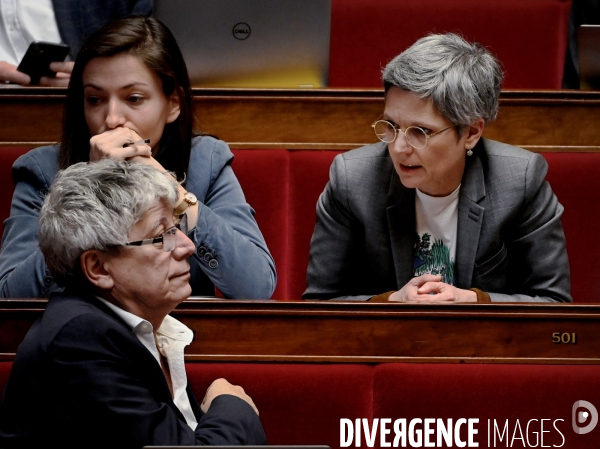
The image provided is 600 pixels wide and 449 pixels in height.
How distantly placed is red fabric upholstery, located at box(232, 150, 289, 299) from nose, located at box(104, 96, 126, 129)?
0.17 metres

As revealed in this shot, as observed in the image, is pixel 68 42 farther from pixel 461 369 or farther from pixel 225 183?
pixel 461 369

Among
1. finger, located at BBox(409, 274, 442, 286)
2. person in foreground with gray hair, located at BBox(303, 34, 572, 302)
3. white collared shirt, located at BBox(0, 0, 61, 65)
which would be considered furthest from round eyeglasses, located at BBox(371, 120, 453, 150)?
white collared shirt, located at BBox(0, 0, 61, 65)

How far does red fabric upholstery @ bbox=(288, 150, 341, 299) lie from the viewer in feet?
3.20

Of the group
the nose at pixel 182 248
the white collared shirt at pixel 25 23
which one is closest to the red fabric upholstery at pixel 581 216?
the nose at pixel 182 248

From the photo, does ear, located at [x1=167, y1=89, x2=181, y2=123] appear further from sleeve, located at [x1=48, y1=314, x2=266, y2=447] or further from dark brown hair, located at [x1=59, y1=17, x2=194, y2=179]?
sleeve, located at [x1=48, y1=314, x2=266, y2=447]

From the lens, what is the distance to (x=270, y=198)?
3.18 feet

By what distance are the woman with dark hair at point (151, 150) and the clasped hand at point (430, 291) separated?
0.13 m

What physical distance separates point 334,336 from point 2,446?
23 cm

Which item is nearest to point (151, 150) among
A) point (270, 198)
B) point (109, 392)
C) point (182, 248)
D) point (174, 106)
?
point (174, 106)

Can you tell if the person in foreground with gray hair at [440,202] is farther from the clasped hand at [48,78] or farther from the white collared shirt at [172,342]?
the clasped hand at [48,78]

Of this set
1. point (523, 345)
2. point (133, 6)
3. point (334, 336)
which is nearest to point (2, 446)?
point (334, 336)

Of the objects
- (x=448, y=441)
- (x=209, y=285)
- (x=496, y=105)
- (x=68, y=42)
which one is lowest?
(x=448, y=441)

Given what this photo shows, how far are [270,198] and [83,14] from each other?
325mm

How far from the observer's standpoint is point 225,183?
867 mm
